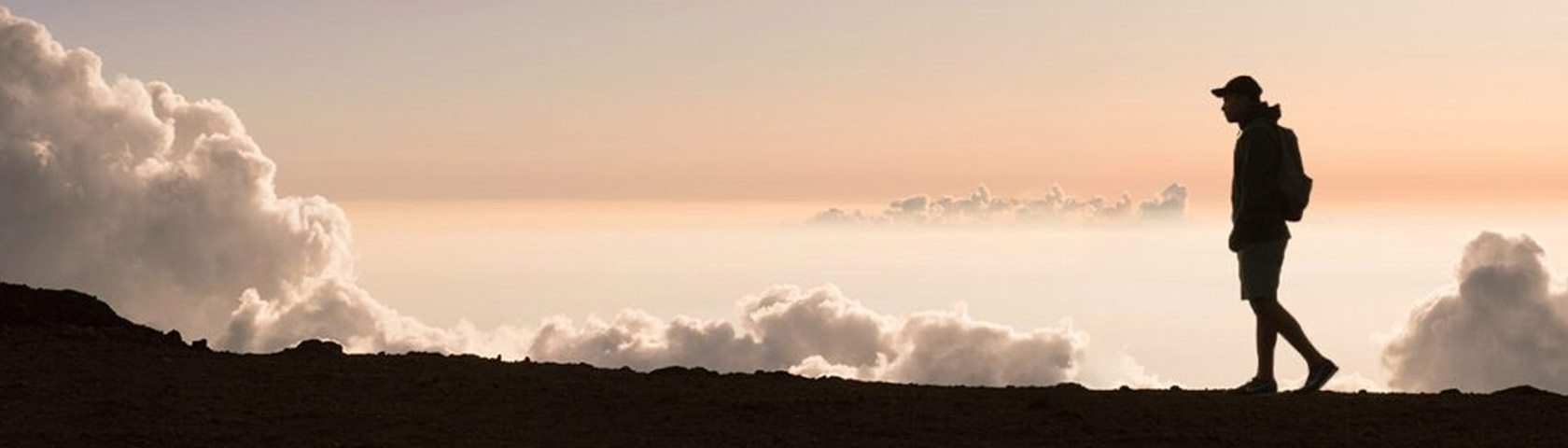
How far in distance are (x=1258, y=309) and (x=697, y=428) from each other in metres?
4.19

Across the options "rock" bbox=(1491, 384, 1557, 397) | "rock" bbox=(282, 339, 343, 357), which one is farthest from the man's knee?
"rock" bbox=(282, 339, 343, 357)

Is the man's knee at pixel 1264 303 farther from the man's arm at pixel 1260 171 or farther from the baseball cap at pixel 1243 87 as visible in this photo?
the baseball cap at pixel 1243 87

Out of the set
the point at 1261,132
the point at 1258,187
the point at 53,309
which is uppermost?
the point at 1261,132

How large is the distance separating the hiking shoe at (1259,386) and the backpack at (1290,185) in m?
1.10

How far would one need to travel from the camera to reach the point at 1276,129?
484 inches

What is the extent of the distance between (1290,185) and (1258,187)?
0.23 metres

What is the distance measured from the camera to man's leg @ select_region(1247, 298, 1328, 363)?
12234 millimetres

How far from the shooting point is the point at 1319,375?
1220 centimetres

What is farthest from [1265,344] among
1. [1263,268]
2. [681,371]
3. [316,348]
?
[316,348]

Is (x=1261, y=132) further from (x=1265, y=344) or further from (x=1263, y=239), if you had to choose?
(x=1265, y=344)

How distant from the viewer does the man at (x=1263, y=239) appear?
12.2 m

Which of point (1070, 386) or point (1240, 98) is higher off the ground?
point (1240, 98)

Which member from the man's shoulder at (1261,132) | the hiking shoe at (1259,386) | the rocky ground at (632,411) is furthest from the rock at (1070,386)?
the man's shoulder at (1261,132)

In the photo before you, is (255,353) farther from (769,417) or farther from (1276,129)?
(1276,129)
